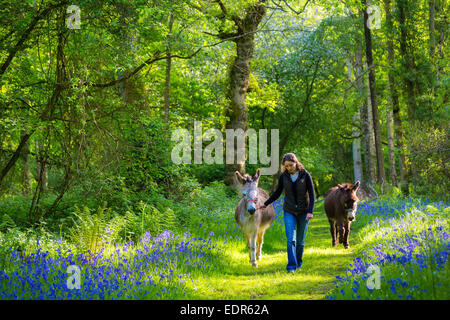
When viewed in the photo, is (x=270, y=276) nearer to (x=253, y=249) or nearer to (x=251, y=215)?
(x=253, y=249)

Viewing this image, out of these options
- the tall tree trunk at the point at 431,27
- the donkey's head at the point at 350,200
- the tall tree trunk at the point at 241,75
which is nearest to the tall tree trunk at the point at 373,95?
the tall tree trunk at the point at 431,27

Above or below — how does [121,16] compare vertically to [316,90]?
below

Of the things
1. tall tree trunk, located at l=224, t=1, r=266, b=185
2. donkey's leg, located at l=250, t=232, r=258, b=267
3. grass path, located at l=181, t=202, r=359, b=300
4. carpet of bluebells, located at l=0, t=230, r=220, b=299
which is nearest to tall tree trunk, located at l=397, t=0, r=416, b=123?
tall tree trunk, located at l=224, t=1, r=266, b=185

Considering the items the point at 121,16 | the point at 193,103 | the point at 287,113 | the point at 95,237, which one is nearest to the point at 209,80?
the point at 193,103

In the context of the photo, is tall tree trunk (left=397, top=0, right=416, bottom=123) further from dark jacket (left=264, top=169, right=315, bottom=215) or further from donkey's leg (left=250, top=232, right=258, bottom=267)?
donkey's leg (left=250, top=232, right=258, bottom=267)

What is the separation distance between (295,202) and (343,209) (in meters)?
3.14

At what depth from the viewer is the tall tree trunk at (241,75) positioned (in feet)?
74.4

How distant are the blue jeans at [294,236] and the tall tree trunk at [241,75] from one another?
13311mm

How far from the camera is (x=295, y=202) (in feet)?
30.0

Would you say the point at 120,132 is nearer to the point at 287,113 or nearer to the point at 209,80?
the point at 209,80

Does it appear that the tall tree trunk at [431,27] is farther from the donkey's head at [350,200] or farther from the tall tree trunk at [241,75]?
the donkey's head at [350,200]

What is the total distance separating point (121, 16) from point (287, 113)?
2213cm

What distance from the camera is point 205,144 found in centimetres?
2980
